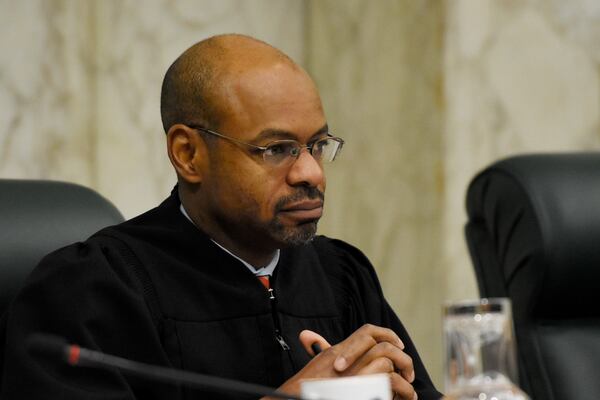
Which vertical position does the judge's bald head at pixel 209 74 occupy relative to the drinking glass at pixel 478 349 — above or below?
above

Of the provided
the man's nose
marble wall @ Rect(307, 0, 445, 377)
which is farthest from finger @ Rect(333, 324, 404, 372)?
marble wall @ Rect(307, 0, 445, 377)

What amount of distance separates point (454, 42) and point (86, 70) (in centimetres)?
126

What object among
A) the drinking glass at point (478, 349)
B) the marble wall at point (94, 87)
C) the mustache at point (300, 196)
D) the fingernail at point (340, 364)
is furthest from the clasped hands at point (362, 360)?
the marble wall at point (94, 87)

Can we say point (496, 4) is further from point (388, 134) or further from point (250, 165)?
point (250, 165)

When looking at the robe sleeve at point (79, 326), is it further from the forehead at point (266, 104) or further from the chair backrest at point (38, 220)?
the forehead at point (266, 104)

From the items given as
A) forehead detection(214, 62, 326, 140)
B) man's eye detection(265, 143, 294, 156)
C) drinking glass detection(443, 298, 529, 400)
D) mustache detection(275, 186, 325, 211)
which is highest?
forehead detection(214, 62, 326, 140)

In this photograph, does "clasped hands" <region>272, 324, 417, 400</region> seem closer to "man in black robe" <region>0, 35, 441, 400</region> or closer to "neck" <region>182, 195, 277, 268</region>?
"man in black robe" <region>0, 35, 441, 400</region>

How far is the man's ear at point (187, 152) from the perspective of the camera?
2.38 meters

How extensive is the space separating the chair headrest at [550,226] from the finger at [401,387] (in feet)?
1.97

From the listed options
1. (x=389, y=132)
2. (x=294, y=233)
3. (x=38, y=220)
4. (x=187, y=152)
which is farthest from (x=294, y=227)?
(x=389, y=132)

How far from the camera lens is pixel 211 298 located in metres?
2.28

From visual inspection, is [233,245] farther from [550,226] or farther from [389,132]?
[389,132]

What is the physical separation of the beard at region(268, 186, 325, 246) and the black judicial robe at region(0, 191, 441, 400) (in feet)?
0.36

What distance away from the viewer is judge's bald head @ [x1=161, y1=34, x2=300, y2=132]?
2348 mm
